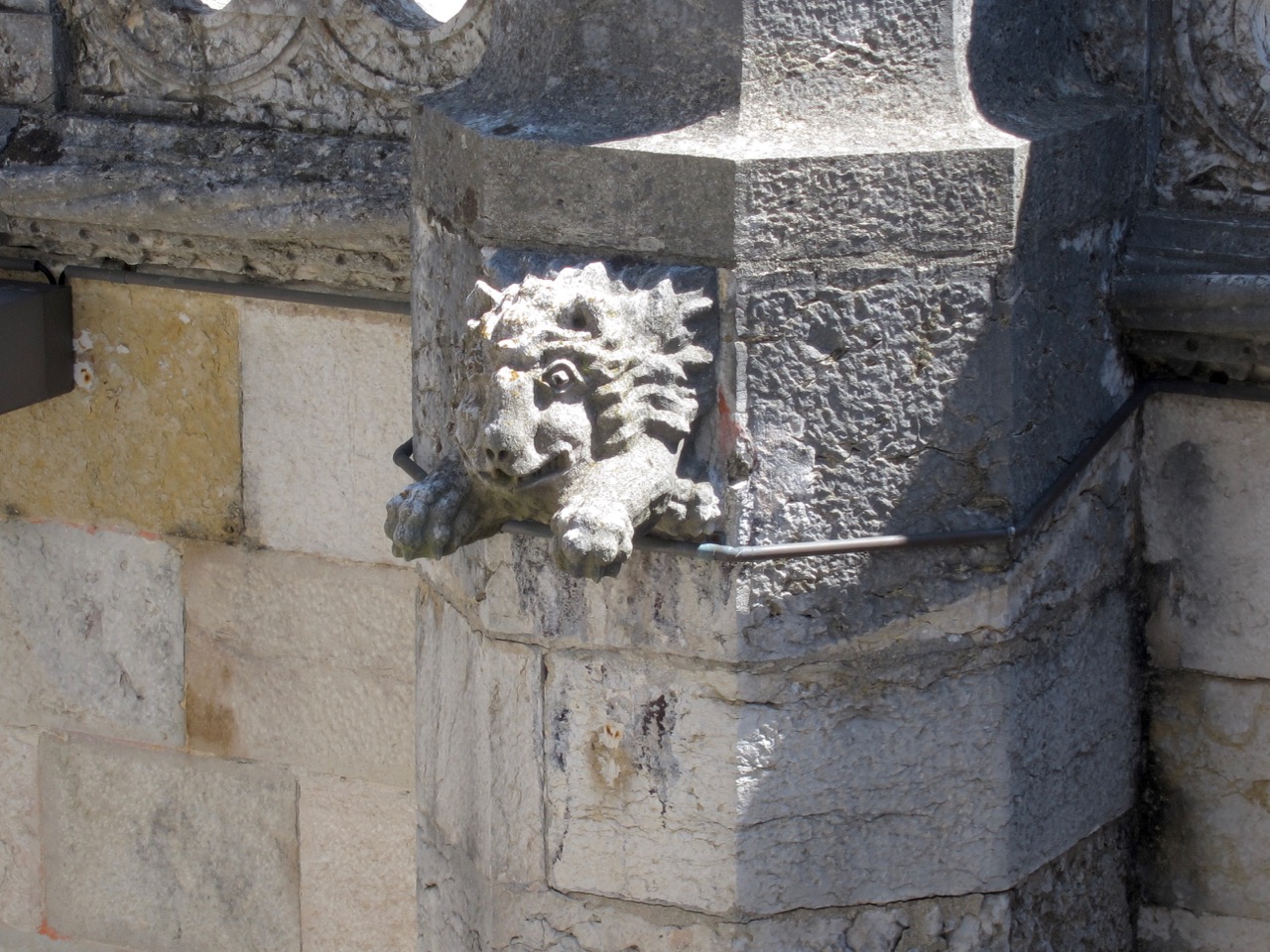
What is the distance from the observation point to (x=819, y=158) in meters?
2.41

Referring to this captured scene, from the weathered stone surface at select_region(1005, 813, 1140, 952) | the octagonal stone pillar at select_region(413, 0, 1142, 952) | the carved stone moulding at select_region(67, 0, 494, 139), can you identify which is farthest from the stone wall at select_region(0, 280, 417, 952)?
the weathered stone surface at select_region(1005, 813, 1140, 952)

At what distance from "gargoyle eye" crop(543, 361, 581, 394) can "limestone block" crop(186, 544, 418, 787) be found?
1.17 meters

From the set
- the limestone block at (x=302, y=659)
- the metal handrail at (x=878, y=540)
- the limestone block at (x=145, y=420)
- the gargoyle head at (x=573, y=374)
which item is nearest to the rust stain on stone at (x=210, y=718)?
the limestone block at (x=302, y=659)

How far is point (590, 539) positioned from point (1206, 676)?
3.50 feet

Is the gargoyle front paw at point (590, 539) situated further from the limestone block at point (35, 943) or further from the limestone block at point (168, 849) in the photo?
the limestone block at point (35, 943)

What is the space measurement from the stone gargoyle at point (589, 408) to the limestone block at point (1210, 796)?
880 millimetres

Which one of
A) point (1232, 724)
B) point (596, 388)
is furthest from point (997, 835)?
point (596, 388)

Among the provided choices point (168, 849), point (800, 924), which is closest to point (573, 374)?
point (800, 924)

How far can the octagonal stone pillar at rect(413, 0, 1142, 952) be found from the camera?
8.11 ft

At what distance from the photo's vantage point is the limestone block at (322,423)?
3439 millimetres

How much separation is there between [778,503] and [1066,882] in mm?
727

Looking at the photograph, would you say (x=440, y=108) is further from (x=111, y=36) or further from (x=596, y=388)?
(x=111, y=36)

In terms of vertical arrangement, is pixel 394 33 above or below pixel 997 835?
above

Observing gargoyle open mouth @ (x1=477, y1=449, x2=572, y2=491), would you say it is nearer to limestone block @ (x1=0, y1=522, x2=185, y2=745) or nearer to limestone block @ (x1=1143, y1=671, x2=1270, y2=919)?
limestone block @ (x1=1143, y1=671, x2=1270, y2=919)
